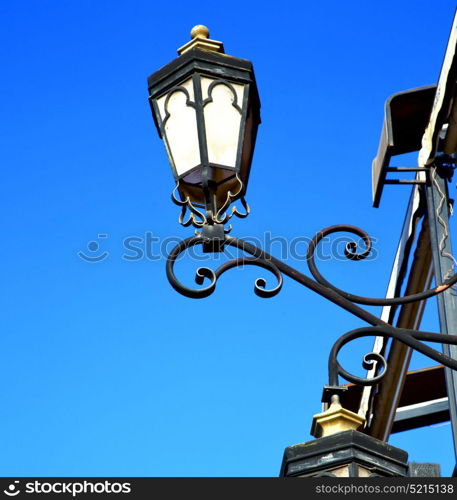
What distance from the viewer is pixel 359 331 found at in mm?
3689

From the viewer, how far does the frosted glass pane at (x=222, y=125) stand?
13.3 ft

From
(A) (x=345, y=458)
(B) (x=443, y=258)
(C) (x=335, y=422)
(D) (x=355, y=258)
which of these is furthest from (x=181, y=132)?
(B) (x=443, y=258)

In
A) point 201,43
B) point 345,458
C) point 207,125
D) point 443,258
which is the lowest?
point 345,458

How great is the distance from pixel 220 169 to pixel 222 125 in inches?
7.0

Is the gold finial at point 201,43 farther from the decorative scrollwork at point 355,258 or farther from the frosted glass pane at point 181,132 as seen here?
the decorative scrollwork at point 355,258

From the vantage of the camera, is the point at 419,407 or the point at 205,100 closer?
the point at 205,100

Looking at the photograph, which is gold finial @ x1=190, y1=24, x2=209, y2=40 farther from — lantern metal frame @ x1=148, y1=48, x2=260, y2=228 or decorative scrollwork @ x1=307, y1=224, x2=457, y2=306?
decorative scrollwork @ x1=307, y1=224, x2=457, y2=306

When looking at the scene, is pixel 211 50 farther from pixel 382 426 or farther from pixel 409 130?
pixel 382 426

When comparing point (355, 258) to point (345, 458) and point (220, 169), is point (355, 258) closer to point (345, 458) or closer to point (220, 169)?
point (220, 169)

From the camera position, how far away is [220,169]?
403cm
